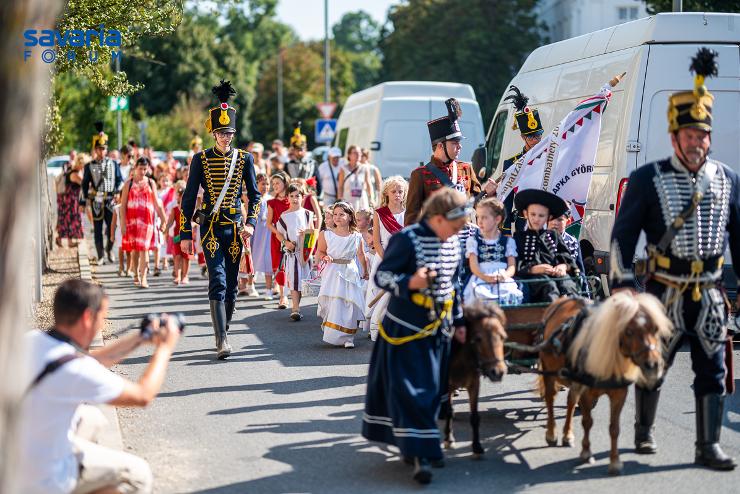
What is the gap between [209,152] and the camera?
38.1 feet

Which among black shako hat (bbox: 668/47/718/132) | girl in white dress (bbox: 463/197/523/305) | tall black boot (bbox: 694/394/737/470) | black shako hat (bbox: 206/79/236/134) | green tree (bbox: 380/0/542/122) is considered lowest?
tall black boot (bbox: 694/394/737/470)

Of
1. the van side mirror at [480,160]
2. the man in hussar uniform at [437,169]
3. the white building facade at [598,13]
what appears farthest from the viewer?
the white building facade at [598,13]

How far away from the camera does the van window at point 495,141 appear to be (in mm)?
15789

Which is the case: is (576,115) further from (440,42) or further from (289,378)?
(440,42)

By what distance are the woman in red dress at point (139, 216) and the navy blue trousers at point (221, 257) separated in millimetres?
7137

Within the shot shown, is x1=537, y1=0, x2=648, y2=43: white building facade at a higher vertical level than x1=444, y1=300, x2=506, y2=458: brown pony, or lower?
higher

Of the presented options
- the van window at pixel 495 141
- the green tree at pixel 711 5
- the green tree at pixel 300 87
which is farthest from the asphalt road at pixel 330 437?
the green tree at pixel 300 87

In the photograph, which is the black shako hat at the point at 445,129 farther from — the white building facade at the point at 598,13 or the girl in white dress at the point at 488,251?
the white building facade at the point at 598,13

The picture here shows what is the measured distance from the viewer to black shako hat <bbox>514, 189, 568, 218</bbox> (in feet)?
29.6

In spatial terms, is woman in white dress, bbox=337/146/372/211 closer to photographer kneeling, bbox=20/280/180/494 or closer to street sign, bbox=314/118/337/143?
street sign, bbox=314/118/337/143

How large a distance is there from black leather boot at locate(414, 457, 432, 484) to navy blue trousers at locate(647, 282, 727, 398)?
159 cm

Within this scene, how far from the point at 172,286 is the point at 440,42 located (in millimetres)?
45019

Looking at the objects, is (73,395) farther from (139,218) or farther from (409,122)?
(409,122)

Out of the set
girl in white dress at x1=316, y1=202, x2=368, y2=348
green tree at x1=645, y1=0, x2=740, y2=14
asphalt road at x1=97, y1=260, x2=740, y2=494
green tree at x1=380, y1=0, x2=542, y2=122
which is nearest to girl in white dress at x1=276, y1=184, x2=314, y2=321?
girl in white dress at x1=316, y1=202, x2=368, y2=348
